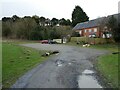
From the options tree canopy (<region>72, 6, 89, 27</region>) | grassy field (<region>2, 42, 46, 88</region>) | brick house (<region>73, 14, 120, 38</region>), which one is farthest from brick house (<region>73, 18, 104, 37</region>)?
→ grassy field (<region>2, 42, 46, 88</region>)

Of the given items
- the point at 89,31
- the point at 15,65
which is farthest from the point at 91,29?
the point at 15,65

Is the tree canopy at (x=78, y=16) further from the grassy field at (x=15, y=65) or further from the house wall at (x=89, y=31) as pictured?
the grassy field at (x=15, y=65)

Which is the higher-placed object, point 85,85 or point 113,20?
point 113,20

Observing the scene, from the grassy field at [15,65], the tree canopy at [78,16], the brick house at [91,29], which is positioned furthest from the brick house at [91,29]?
the grassy field at [15,65]

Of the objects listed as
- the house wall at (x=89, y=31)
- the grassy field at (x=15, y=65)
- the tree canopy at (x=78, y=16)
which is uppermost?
the tree canopy at (x=78, y=16)

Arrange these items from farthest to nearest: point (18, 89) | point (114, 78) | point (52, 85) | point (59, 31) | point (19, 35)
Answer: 1. point (19, 35)
2. point (59, 31)
3. point (114, 78)
4. point (52, 85)
5. point (18, 89)

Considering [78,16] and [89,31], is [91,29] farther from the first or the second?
[78,16]

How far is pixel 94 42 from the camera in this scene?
184 feet

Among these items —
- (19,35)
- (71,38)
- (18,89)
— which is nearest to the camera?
(18,89)

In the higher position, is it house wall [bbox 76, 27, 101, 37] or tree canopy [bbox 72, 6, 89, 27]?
tree canopy [bbox 72, 6, 89, 27]

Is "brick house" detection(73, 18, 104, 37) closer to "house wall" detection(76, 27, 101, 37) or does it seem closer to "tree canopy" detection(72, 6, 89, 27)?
"house wall" detection(76, 27, 101, 37)

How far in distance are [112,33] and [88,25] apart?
82.6 ft

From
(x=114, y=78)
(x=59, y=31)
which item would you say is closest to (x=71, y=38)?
(x=59, y=31)

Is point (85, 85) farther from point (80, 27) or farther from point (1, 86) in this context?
point (80, 27)
